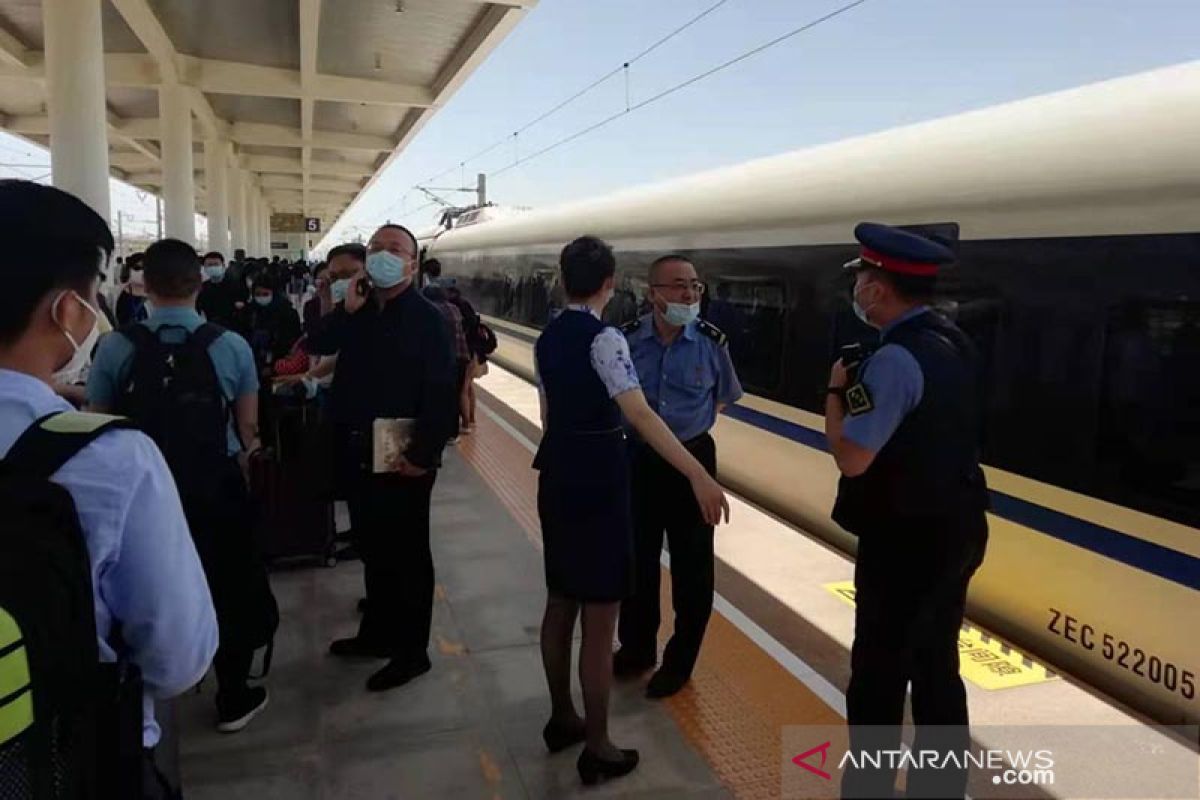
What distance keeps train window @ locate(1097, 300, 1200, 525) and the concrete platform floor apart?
1.79 metres

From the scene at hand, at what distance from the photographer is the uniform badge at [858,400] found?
84.4 inches

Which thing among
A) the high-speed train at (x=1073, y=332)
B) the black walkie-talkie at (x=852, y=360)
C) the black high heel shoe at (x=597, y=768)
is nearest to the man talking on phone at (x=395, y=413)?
the black high heel shoe at (x=597, y=768)

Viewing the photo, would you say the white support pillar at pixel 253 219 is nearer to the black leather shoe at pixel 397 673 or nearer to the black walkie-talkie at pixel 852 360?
the black leather shoe at pixel 397 673

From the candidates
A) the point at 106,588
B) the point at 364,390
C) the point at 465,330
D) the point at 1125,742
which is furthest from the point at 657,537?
the point at 465,330

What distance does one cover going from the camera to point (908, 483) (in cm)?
219

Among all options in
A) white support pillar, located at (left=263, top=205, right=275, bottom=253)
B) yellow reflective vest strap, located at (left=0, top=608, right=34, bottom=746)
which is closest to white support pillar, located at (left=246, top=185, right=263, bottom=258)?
white support pillar, located at (left=263, top=205, right=275, bottom=253)

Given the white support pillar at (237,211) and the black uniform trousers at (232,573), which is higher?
the white support pillar at (237,211)

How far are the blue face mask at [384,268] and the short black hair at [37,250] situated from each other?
6.30 feet

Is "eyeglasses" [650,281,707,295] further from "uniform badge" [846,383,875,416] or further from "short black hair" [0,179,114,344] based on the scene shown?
"short black hair" [0,179,114,344]

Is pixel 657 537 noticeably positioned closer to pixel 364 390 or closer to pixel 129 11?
pixel 364 390

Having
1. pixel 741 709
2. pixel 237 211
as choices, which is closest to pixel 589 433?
pixel 741 709

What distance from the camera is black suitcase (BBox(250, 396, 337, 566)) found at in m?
4.46

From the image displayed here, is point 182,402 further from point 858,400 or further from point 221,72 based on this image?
point 221,72

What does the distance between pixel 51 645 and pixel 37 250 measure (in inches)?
21.3
